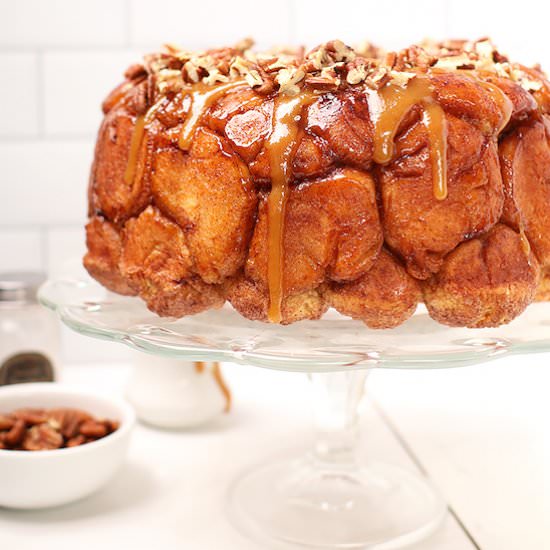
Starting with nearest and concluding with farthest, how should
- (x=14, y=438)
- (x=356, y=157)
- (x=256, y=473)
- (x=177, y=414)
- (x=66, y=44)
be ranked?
(x=356, y=157) → (x=14, y=438) → (x=256, y=473) → (x=177, y=414) → (x=66, y=44)

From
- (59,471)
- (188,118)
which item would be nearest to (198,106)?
(188,118)

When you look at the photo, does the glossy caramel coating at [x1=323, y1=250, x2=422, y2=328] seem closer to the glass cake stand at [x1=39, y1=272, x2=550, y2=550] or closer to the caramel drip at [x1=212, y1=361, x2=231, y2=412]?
the glass cake stand at [x1=39, y1=272, x2=550, y2=550]

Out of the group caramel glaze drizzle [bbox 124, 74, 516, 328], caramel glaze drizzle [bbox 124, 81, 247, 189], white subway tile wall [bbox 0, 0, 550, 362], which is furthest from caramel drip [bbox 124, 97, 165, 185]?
white subway tile wall [bbox 0, 0, 550, 362]

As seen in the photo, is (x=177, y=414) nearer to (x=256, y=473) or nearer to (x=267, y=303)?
(x=256, y=473)

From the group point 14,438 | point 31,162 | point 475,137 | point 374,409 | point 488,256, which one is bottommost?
point 374,409

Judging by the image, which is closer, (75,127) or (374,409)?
(374,409)

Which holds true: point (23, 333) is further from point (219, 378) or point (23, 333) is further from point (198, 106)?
point (198, 106)

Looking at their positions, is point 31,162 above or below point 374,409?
above

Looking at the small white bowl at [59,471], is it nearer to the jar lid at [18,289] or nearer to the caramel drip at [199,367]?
the caramel drip at [199,367]

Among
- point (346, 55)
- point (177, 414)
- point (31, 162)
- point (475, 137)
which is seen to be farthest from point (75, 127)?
point (475, 137)
